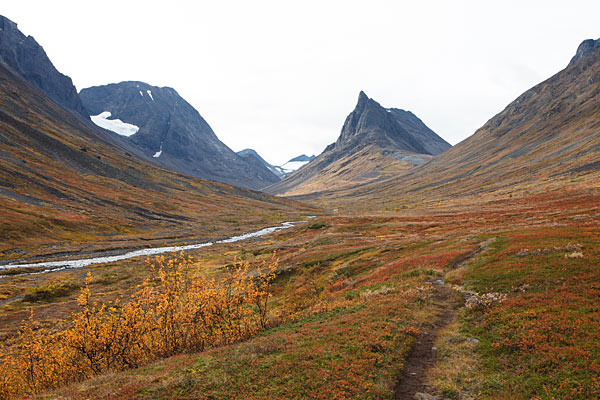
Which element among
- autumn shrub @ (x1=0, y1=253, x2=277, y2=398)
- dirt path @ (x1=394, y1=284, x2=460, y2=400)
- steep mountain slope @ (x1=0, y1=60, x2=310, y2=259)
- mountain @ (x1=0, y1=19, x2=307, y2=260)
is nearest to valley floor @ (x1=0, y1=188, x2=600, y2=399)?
dirt path @ (x1=394, y1=284, x2=460, y2=400)

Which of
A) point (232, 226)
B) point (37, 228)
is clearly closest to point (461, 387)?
point (37, 228)

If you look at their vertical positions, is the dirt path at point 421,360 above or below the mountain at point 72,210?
below

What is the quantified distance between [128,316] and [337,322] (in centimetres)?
1483

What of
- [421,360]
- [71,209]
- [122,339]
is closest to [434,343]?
[421,360]

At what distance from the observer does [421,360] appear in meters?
17.5

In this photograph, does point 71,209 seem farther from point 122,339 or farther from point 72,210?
point 122,339

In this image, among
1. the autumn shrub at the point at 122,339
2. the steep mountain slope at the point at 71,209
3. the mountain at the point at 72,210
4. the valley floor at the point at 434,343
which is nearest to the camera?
A: the valley floor at the point at 434,343

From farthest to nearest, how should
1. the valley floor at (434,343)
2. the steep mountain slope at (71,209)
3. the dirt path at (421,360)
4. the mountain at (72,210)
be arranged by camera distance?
1. the steep mountain slope at (71,209)
2. the mountain at (72,210)
3. the dirt path at (421,360)
4. the valley floor at (434,343)

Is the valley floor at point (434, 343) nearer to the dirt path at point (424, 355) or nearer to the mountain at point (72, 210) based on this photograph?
the dirt path at point (424, 355)

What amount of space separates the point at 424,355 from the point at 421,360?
0.69 metres

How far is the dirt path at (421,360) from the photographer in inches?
586

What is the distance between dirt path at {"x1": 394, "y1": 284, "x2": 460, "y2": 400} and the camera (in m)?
14.9

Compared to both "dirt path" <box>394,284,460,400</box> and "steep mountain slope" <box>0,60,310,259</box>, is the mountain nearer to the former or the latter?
"steep mountain slope" <box>0,60,310,259</box>

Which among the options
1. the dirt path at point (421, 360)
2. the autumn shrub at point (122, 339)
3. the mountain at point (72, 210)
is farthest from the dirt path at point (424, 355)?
the mountain at point (72, 210)
